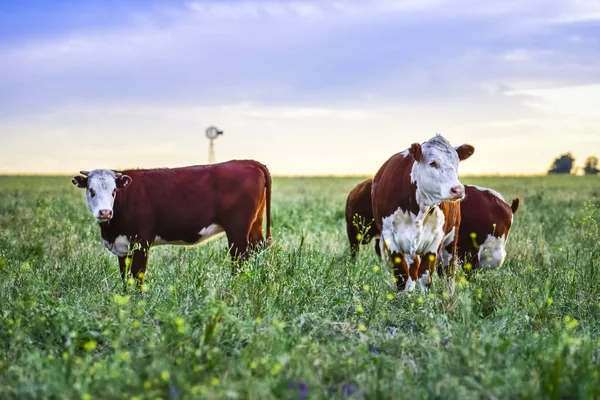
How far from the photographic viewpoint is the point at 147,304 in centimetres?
578

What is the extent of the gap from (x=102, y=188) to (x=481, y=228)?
470 cm

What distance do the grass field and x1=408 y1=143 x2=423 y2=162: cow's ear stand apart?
1.32 metres

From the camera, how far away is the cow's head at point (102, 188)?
812 cm

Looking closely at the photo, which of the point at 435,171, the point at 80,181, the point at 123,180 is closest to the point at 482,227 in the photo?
the point at 435,171

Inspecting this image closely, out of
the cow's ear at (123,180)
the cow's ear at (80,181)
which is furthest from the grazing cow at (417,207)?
the cow's ear at (80,181)

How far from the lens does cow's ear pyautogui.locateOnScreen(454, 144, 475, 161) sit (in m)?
7.33

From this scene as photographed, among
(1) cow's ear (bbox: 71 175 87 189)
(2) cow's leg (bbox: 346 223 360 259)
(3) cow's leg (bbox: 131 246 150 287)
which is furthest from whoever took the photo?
(2) cow's leg (bbox: 346 223 360 259)

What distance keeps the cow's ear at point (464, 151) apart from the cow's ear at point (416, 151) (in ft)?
1.76

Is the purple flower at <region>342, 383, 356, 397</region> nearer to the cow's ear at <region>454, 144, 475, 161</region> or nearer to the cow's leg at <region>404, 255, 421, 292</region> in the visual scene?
the cow's leg at <region>404, 255, 421, 292</region>

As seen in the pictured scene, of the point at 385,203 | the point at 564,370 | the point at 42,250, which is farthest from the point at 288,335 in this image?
the point at 42,250

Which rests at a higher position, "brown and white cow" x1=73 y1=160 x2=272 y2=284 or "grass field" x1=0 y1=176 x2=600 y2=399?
"brown and white cow" x1=73 y1=160 x2=272 y2=284

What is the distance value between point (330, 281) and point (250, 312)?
4.20 feet

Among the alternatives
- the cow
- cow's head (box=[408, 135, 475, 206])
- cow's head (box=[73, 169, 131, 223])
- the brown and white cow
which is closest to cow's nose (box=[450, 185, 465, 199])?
cow's head (box=[408, 135, 475, 206])

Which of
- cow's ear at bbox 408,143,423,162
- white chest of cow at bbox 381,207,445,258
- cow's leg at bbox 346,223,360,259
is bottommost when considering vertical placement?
cow's leg at bbox 346,223,360,259
